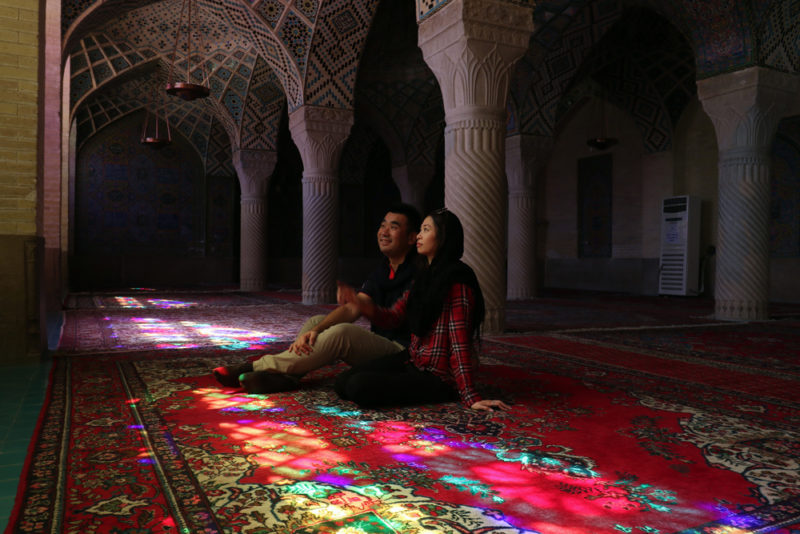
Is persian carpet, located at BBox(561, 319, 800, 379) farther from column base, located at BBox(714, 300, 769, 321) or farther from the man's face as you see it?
the man's face

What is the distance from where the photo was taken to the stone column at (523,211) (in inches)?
422

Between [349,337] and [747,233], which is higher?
[747,233]

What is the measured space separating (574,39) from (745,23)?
10.4 feet

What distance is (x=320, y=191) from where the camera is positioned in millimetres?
9391

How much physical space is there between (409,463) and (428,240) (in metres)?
1.04

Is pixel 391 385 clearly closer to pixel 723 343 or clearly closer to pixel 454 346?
pixel 454 346

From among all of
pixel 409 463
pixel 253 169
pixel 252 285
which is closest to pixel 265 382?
pixel 409 463

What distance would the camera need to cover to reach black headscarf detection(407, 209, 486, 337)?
2.62 meters

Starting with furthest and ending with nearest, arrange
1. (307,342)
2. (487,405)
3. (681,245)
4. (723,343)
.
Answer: (681,245) → (723,343) → (307,342) → (487,405)

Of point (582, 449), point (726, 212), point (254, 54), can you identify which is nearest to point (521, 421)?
point (582, 449)

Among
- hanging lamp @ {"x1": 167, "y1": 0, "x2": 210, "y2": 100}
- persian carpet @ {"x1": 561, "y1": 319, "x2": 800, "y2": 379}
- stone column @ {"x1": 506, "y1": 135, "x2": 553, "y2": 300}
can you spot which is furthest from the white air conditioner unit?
hanging lamp @ {"x1": 167, "y1": 0, "x2": 210, "y2": 100}

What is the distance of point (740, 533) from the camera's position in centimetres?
148

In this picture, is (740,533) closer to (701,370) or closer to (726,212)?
(701,370)

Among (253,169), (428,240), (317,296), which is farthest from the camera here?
(253,169)
